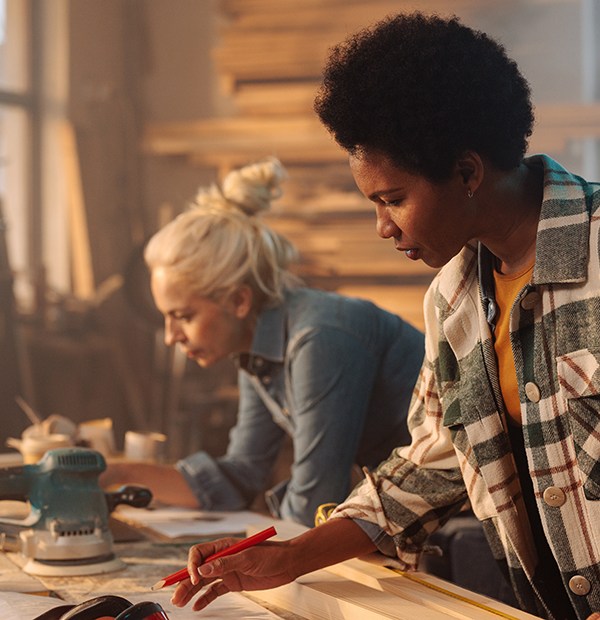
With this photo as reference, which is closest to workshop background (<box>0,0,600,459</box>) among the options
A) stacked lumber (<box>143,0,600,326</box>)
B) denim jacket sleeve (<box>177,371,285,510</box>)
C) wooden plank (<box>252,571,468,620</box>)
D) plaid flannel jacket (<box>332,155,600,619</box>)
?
stacked lumber (<box>143,0,600,326</box>)

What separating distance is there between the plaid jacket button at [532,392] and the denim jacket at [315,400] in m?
0.90

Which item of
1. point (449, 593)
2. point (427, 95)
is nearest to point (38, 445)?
point (449, 593)

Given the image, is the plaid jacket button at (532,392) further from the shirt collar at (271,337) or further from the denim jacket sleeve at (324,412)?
the shirt collar at (271,337)

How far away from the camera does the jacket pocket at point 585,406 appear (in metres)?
1.45

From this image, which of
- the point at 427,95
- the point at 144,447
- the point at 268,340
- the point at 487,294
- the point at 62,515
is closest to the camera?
the point at 427,95

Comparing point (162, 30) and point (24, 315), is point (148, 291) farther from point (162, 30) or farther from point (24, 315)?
point (162, 30)

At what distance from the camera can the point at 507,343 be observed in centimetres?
163

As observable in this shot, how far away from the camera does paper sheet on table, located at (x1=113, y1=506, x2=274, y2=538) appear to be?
223cm

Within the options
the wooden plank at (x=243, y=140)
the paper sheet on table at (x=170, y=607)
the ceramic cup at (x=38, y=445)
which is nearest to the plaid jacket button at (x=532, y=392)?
the paper sheet on table at (x=170, y=607)

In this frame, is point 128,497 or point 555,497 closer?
point 555,497

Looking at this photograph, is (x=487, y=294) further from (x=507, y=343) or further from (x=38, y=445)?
(x=38, y=445)

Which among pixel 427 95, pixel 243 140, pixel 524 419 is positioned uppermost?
pixel 427 95

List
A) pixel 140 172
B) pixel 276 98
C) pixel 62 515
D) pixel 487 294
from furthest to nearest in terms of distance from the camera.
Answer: pixel 140 172 → pixel 276 98 → pixel 62 515 → pixel 487 294

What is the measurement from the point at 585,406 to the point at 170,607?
27.3 inches
